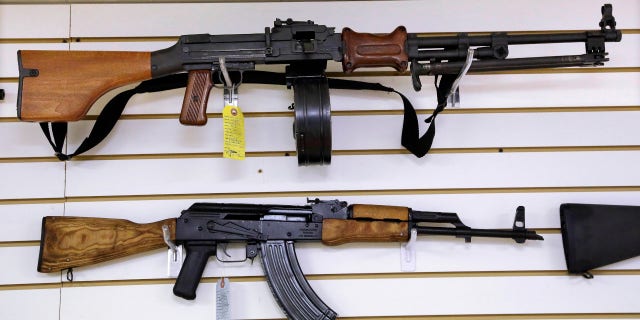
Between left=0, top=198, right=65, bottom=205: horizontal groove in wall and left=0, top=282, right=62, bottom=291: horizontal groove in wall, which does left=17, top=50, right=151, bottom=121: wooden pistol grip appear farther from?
left=0, top=282, right=62, bottom=291: horizontal groove in wall

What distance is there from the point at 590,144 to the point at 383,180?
0.84 m

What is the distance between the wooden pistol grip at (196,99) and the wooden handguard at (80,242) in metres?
0.41

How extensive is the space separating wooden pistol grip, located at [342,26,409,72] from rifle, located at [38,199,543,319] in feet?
1.70

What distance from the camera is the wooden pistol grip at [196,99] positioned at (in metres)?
2.02

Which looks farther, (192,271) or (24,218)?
(24,218)

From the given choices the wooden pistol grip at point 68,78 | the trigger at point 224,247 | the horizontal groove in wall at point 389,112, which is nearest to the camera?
the wooden pistol grip at point 68,78

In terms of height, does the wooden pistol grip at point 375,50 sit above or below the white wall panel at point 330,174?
above

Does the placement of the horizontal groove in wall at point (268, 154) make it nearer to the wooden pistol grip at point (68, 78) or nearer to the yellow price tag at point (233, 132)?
the yellow price tag at point (233, 132)

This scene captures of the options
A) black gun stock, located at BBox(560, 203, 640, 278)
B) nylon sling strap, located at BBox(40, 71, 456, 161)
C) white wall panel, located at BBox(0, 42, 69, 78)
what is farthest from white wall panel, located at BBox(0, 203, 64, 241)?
A: black gun stock, located at BBox(560, 203, 640, 278)

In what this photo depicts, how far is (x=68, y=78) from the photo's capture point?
6.51ft

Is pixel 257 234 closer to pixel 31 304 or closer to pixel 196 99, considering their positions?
pixel 196 99

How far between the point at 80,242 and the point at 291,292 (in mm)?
779

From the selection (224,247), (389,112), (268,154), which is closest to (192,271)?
(224,247)

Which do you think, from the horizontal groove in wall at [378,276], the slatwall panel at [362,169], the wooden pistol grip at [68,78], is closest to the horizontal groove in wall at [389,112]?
the slatwall panel at [362,169]
